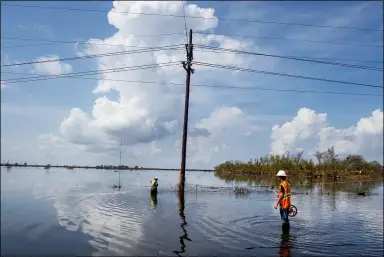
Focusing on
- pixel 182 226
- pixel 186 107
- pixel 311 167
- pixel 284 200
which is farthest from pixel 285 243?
pixel 311 167

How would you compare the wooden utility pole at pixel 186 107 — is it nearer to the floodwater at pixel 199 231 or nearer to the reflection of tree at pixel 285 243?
the floodwater at pixel 199 231

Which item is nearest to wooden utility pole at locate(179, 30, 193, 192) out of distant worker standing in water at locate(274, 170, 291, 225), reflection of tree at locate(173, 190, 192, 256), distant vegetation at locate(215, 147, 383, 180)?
reflection of tree at locate(173, 190, 192, 256)

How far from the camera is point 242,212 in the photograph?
19547 millimetres

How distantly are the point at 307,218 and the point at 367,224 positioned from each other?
282 centimetres

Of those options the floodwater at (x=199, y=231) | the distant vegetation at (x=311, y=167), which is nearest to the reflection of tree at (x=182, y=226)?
the floodwater at (x=199, y=231)

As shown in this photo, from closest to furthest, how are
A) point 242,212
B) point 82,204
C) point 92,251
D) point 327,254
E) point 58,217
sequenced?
point 92,251 < point 327,254 < point 58,217 < point 242,212 < point 82,204

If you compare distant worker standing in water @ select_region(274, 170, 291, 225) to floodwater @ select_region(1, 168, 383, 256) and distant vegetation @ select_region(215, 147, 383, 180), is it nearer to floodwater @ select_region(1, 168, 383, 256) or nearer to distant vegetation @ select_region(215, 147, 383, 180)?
floodwater @ select_region(1, 168, 383, 256)

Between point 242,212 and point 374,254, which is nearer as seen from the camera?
point 374,254

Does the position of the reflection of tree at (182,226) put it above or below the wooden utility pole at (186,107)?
below

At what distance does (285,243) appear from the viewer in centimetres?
1224

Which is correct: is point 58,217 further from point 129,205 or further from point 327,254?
point 327,254

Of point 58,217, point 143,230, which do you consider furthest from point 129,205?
point 143,230

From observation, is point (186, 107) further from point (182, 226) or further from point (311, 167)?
point (311, 167)

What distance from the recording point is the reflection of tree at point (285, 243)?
10859 millimetres
